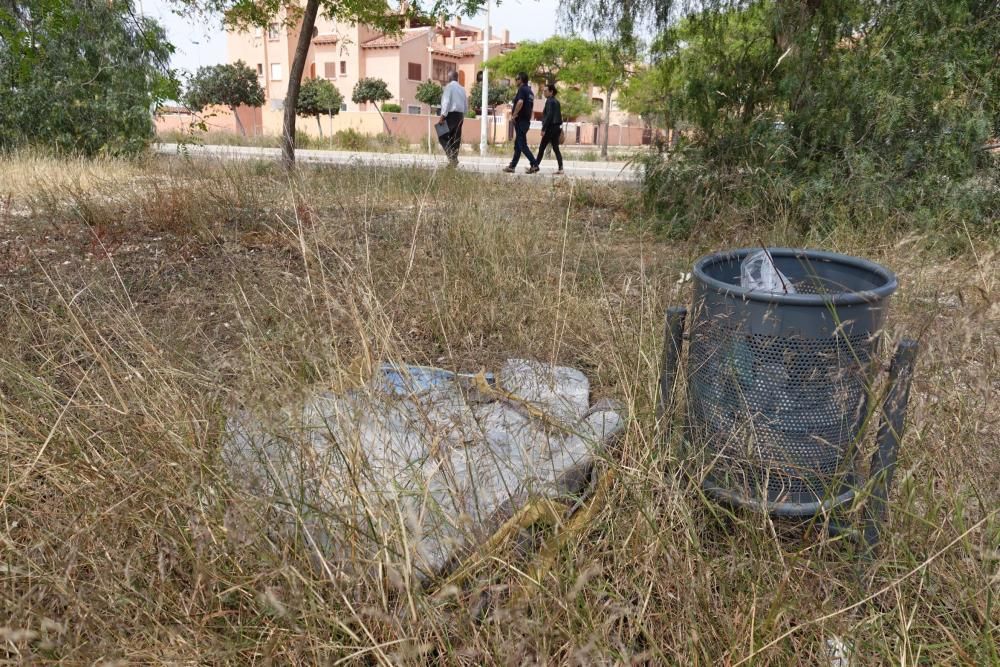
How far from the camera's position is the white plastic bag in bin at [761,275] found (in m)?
2.06

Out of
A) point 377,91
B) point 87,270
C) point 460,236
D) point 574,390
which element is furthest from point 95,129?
point 377,91

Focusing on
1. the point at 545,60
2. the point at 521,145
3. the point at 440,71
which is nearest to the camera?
the point at 521,145

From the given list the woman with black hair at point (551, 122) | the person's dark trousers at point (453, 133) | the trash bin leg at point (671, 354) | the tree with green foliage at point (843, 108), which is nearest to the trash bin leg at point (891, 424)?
the trash bin leg at point (671, 354)

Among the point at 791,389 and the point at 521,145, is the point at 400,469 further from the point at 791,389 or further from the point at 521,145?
the point at 521,145

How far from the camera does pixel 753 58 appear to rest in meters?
6.00

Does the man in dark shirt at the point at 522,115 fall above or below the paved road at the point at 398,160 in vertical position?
above

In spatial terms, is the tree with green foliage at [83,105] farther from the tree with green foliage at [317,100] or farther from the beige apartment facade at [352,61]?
the beige apartment facade at [352,61]

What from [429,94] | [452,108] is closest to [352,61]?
[429,94]

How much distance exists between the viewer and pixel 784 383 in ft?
5.97

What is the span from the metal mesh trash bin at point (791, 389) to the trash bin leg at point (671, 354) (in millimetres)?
86

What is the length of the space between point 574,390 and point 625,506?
0.97 m

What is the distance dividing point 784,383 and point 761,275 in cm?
43

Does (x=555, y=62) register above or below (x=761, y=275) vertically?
above

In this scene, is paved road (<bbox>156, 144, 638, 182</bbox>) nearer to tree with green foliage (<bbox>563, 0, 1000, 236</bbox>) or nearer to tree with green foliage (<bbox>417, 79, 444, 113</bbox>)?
tree with green foliage (<bbox>563, 0, 1000, 236</bbox>)
